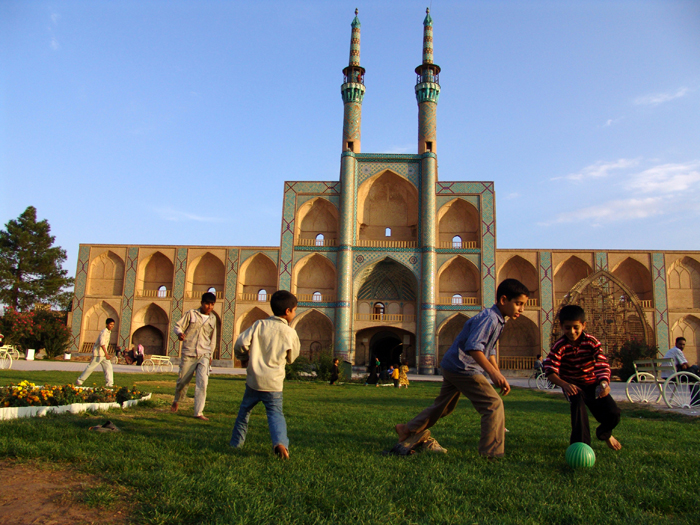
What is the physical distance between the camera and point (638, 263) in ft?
95.3

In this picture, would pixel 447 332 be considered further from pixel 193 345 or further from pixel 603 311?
pixel 193 345

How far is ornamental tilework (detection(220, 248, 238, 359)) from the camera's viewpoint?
1132 inches

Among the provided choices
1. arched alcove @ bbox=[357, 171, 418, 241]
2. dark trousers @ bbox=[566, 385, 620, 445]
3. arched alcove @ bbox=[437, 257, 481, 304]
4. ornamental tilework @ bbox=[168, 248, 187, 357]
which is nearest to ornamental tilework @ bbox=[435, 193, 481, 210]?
arched alcove @ bbox=[357, 171, 418, 241]

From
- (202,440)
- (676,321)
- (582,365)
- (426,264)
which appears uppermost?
(426,264)

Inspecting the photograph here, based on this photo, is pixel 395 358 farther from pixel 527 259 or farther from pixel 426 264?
pixel 527 259

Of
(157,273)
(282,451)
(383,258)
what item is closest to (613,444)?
(282,451)

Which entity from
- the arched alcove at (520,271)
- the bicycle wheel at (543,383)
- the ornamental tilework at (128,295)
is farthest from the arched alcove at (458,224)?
the ornamental tilework at (128,295)

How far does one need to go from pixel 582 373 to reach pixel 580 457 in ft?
3.06

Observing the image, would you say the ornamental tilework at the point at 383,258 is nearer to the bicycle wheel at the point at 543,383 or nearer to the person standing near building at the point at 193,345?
the bicycle wheel at the point at 543,383

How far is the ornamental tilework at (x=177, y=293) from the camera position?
1158 inches

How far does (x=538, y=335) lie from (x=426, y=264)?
22.1 feet

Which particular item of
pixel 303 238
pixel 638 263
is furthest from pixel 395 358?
pixel 638 263

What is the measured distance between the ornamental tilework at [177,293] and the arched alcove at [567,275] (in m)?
20.3

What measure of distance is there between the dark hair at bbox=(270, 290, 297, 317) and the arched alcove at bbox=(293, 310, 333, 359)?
2537 centimetres
